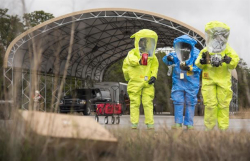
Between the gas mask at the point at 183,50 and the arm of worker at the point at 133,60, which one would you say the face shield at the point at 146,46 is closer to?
the arm of worker at the point at 133,60

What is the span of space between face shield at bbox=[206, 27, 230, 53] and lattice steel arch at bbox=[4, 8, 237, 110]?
284 inches

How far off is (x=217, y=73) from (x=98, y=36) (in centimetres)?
2325

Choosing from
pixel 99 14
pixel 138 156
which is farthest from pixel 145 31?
pixel 99 14

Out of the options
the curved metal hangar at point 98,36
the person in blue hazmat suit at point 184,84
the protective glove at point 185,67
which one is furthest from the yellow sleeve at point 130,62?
the curved metal hangar at point 98,36

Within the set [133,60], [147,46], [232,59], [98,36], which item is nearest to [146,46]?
[147,46]

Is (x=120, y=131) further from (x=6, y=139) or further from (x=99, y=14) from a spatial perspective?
(x=99, y=14)

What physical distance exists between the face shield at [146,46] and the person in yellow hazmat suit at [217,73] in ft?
5.00

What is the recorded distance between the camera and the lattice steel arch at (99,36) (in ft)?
75.8

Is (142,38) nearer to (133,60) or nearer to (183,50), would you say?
(133,60)

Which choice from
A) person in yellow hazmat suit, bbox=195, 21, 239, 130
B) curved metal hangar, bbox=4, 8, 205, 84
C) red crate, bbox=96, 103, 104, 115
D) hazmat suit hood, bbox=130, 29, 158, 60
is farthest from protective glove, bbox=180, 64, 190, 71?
curved metal hangar, bbox=4, 8, 205, 84

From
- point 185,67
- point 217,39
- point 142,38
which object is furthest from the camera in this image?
point 142,38

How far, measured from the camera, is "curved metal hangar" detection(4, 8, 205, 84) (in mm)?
23156

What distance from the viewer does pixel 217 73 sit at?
7.97 m

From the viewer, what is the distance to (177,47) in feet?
31.7
